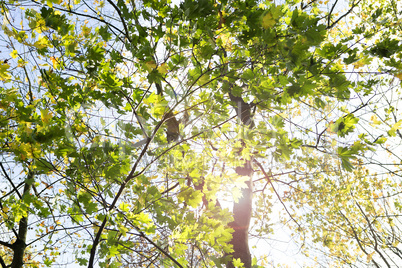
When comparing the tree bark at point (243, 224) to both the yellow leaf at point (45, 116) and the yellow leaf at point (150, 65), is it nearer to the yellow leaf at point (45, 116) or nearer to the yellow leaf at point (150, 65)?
the yellow leaf at point (150, 65)

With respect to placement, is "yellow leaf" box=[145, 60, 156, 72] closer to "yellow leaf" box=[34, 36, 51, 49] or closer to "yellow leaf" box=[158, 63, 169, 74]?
"yellow leaf" box=[158, 63, 169, 74]

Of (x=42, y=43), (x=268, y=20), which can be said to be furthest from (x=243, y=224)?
(x=42, y=43)

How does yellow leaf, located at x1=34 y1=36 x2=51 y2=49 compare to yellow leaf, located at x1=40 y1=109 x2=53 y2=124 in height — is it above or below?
above

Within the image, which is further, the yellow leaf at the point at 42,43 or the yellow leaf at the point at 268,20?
the yellow leaf at the point at 42,43

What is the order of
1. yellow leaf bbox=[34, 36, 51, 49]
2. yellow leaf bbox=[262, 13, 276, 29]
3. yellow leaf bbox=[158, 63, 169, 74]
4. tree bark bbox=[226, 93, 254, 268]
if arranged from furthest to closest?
tree bark bbox=[226, 93, 254, 268] < yellow leaf bbox=[34, 36, 51, 49] < yellow leaf bbox=[158, 63, 169, 74] < yellow leaf bbox=[262, 13, 276, 29]

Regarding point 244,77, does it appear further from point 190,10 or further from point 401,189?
point 401,189

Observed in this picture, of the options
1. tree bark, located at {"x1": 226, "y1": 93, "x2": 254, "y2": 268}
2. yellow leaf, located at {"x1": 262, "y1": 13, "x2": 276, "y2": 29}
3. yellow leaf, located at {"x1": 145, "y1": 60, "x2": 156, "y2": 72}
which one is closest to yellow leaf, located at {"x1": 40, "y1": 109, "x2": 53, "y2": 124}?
yellow leaf, located at {"x1": 145, "y1": 60, "x2": 156, "y2": 72}

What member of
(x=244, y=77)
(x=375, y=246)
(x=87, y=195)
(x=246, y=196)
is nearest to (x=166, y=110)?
(x=244, y=77)

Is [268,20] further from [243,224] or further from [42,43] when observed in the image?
[243,224]

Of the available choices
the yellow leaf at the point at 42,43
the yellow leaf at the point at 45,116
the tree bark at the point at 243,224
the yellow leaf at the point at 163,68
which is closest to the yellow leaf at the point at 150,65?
the yellow leaf at the point at 163,68

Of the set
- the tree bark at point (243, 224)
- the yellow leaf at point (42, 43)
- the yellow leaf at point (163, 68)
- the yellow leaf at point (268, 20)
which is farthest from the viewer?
the tree bark at point (243, 224)

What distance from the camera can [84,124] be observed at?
76.4 inches

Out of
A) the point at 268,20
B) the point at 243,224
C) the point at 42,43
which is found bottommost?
the point at 243,224

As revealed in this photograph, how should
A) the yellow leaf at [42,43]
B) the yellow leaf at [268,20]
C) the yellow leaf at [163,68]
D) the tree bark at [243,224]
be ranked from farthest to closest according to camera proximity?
the tree bark at [243,224]
the yellow leaf at [42,43]
the yellow leaf at [163,68]
the yellow leaf at [268,20]
